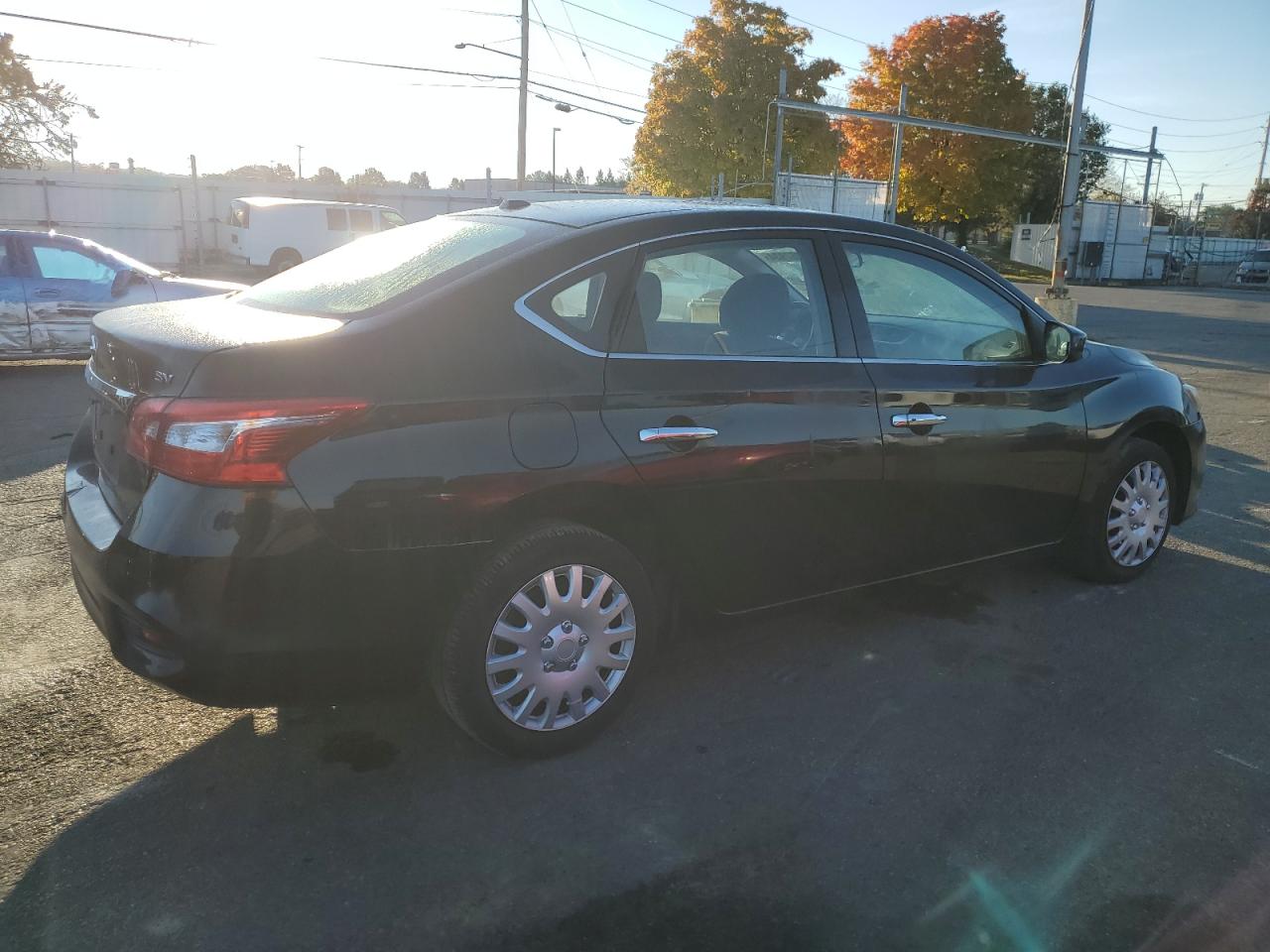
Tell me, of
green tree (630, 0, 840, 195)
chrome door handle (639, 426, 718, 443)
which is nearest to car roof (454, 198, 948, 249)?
chrome door handle (639, 426, 718, 443)

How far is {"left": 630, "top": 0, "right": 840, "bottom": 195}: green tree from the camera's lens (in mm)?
40438

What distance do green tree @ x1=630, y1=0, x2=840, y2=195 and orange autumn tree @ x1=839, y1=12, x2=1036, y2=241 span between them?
2274 mm

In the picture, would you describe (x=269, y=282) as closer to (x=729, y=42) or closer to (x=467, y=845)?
(x=467, y=845)

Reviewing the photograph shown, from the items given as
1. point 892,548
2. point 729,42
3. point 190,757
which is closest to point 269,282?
point 190,757

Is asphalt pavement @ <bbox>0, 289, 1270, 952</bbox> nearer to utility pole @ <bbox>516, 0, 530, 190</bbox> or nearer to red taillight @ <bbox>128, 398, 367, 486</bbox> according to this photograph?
red taillight @ <bbox>128, 398, 367, 486</bbox>

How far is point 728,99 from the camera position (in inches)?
1596

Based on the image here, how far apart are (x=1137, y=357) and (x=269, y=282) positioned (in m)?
3.99

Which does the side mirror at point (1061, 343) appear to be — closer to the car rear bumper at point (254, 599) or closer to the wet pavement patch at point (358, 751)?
the car rear bumper at point (254, 599)

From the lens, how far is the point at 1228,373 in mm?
12836

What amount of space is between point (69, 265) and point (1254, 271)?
4392 cm

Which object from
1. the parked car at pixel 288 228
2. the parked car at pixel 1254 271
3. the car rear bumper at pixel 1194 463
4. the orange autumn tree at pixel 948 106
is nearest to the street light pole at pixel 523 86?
the parked car at pixel 288 228

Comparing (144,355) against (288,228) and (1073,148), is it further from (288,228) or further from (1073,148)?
(288,228)

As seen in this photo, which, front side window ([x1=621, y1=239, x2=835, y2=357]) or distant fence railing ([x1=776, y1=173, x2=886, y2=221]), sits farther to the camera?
distant fence railing ([x1=776, y1=173, x2=886, y2=221])

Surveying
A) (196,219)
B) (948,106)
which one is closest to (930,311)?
(196,219)
